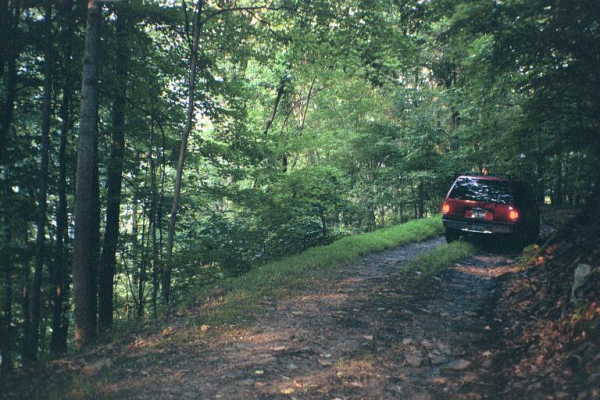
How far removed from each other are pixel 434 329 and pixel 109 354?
421 cm

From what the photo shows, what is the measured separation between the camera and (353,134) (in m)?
21.1

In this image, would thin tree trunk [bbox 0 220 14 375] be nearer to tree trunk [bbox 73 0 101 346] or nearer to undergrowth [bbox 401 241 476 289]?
tree trunk [bbox 73 0 101 346]

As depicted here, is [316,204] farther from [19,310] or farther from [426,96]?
[426,96]

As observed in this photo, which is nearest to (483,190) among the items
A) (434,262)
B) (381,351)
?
(434,262)

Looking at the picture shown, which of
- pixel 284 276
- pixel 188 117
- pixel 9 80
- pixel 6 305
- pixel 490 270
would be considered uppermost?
pixel 9 80

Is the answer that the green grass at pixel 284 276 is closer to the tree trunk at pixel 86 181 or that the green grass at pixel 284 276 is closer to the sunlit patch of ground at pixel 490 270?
the tree trunk at pixel 86 181

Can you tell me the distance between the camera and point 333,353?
4.41 m

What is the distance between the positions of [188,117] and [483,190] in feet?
25.4

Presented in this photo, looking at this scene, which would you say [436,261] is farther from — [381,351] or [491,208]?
[381,351]

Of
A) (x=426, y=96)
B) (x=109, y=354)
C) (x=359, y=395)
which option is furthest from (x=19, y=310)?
(x=426, y=96)

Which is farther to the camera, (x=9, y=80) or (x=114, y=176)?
(x=114, y=176)

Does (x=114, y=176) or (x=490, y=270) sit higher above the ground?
(x=114, y=176)

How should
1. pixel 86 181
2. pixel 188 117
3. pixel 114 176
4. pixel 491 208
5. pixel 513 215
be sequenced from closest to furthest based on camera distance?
1. pixel 86 181
2. pixel 188 117
3. pixel 513 215
4. pixel 491 208
5. pixel 114 176

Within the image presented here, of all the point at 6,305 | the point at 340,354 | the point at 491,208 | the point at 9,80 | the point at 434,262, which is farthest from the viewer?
the point at 491,208
